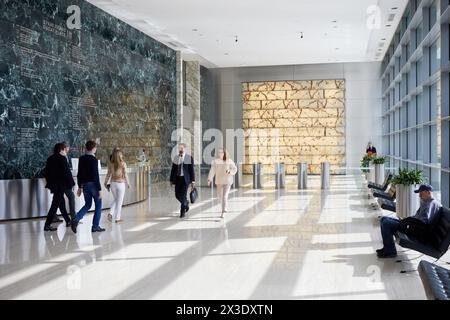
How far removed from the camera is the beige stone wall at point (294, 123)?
29.6m

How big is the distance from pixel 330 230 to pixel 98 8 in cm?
1033

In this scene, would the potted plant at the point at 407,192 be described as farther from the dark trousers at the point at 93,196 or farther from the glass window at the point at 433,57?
the dark trousers at the point at 93,196

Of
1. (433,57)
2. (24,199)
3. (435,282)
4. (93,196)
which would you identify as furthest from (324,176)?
(435,282)

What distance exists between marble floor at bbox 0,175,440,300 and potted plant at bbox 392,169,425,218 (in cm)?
70

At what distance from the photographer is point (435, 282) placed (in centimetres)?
448

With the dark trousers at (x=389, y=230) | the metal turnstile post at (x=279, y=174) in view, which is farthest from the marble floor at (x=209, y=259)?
the metal turnstile post at (x=279, y=174)

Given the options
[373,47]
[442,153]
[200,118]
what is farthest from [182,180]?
[200,118]

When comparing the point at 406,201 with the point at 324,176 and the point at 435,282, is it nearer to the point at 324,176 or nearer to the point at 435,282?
the point at 435,282

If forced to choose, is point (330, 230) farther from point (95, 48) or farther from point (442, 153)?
point (95, 48)

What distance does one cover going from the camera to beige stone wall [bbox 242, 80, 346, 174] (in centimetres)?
2956

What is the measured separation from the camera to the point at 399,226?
7.55 m

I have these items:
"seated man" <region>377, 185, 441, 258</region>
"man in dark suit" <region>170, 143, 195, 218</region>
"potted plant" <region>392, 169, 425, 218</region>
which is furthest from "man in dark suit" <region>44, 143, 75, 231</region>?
"potted plant" <region>392, 169, 425, 218</region>

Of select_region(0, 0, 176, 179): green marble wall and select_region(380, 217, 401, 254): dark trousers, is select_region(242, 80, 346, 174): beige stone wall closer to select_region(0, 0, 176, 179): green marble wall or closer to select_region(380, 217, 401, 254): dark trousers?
select_region(0, 0, 176, 179): green marble wall

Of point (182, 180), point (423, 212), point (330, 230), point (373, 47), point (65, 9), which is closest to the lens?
point (423, 212)
